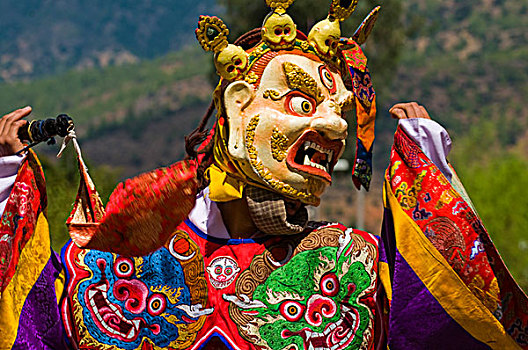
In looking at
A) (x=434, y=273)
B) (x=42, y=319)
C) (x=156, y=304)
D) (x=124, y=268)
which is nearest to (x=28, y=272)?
(x=42, y=319)

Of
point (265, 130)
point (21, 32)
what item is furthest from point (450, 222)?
point (21, 32)

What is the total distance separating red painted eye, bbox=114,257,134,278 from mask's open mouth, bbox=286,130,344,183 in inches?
29.3

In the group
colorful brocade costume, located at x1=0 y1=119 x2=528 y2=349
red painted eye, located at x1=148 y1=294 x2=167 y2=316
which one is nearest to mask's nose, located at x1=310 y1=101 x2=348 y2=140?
colorful brocade costume, located at x1=0 y1=119 x2=528 y2=349

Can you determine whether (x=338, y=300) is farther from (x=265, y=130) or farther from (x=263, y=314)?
(x=265, y=130)

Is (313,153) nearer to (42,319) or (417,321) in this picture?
(417,321)

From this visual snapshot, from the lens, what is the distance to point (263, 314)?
11.5 ft

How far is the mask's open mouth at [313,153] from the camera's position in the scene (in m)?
3.44

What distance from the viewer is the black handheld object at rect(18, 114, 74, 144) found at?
3.55 meters

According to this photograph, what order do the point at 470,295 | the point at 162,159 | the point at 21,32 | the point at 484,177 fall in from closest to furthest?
the point at 470,295 → the point at 484,177 → the point at 162,159 → the point at 21,32

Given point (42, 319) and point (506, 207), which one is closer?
point (42, 319)

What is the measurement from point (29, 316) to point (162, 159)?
4764 cm

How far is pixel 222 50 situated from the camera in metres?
3.54

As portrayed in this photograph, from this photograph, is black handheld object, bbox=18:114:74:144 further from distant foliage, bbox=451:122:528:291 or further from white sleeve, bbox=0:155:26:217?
distant foliage, bbox=451:122:528:291

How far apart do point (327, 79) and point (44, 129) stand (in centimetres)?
110
